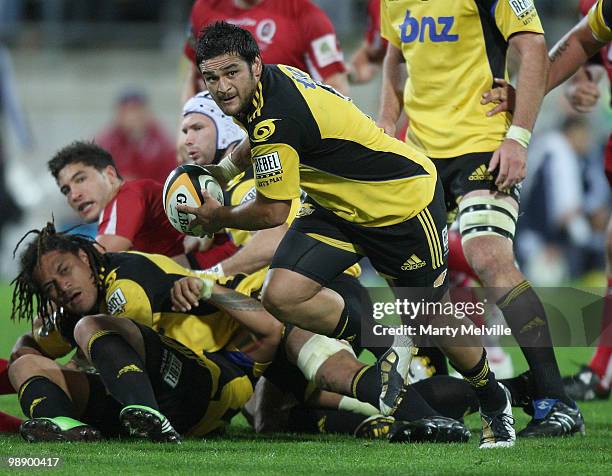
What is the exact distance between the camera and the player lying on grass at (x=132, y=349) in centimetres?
520

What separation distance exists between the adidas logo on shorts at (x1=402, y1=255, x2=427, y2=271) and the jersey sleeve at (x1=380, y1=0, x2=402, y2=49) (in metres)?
1.53

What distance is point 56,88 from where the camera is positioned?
62.8ft

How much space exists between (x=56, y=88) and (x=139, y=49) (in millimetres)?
1411

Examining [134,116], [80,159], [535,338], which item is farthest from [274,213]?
[134,116]

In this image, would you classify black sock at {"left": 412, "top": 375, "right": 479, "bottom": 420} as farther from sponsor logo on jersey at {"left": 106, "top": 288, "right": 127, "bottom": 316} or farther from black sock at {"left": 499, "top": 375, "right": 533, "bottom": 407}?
sponsor logo on jersey at {"left": 106, "top": 288, "right": 127, "bottom": 316}

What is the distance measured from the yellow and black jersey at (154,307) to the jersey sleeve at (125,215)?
26.5 inches

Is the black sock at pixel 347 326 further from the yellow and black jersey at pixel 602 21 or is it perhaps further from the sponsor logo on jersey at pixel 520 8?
the yellow and black jersey at pixel 602 21

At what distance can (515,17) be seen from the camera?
5.84 m

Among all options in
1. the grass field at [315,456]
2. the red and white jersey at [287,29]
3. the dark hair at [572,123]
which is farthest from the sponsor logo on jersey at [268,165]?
the dark hair at [572,123]

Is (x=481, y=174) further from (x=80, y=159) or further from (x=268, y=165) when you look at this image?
(x=80, y=159)

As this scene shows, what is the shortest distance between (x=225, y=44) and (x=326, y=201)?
80 cm

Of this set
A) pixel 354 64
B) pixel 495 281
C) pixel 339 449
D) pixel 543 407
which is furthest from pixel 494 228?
pixel 354 64

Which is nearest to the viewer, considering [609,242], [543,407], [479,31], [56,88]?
[543,407]

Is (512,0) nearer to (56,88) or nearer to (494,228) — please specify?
(494,228)
